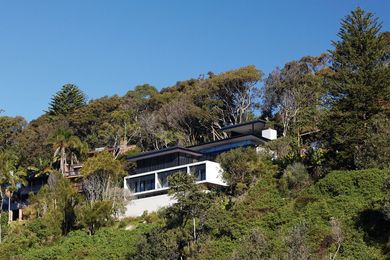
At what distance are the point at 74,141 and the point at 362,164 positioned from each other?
97.5 ft

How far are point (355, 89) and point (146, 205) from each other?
18.5 m

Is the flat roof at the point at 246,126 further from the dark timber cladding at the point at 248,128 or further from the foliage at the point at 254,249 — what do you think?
the foliage at the point at 254,249

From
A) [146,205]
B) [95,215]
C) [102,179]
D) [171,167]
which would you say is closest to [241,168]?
[146,205]

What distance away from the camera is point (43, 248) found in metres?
49.6

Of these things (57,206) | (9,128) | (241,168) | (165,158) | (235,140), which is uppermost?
(9,128)

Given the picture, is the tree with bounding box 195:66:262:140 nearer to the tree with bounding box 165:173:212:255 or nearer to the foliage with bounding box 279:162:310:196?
the foliage with bounding box 279:162:310:196

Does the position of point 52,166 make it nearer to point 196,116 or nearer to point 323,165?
point 196,116

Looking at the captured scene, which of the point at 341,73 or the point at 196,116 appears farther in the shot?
the point at 196,116

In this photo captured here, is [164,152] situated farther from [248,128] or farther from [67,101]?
[67,101]

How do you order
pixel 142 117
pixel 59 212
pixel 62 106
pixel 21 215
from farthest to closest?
pixel 62 106 < pixel 142 117 < pixel 21 215 < pixel 59 212

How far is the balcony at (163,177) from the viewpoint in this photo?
55750mm

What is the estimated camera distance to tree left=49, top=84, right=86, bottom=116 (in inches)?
3575

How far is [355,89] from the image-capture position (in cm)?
4759

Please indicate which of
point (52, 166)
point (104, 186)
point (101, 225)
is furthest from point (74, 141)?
point (101, 225)
